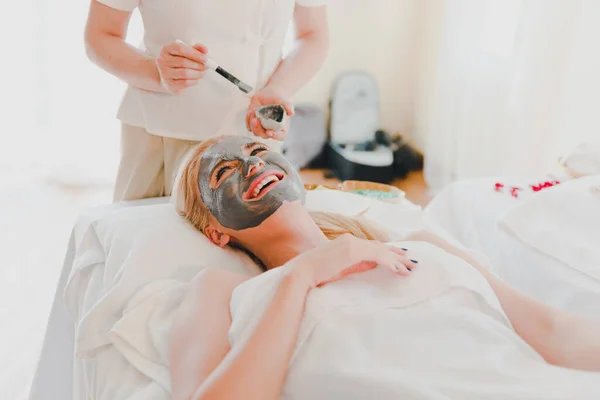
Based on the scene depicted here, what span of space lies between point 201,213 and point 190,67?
1.04 ft

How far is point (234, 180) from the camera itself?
1242 mm

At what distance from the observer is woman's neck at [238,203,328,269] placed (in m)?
1.24

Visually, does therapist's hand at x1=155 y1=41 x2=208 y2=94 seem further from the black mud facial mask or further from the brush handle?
the black mud facial mask

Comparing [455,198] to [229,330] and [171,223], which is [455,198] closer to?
[171,223]

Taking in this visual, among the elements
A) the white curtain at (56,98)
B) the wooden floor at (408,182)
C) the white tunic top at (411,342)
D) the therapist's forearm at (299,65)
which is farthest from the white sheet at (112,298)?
the white curtain at (56,98)

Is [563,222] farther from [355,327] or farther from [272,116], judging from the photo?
[355,327]

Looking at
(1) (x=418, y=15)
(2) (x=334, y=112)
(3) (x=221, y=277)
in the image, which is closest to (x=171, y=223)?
(3) (x=221, y=277)

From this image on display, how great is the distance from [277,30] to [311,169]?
283 cm

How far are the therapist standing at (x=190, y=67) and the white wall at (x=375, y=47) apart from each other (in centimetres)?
264

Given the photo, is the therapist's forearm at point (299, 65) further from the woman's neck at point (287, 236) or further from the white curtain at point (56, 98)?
the white curtain at point (56, 98)

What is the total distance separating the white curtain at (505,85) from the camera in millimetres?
2812

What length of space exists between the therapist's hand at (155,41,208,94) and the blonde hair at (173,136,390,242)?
0.48 feet

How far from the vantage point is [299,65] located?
5.19 ft

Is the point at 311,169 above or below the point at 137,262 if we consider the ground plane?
below
